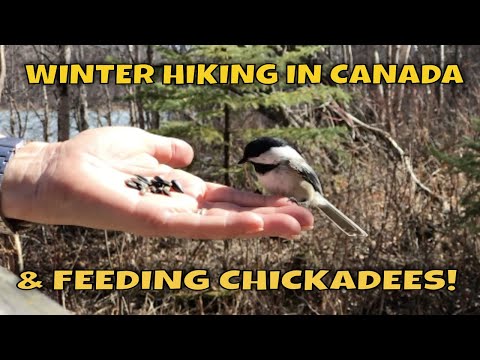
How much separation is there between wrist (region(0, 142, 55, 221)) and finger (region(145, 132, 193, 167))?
21.8 inches

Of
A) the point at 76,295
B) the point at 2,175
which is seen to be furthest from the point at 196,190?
the point at 76,295

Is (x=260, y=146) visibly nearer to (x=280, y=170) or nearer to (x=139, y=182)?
(x=280, y=170)

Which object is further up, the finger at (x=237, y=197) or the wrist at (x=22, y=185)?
the wrist at (x=22, y=185)

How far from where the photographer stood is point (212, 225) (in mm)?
2068

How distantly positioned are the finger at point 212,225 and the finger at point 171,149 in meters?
0.59

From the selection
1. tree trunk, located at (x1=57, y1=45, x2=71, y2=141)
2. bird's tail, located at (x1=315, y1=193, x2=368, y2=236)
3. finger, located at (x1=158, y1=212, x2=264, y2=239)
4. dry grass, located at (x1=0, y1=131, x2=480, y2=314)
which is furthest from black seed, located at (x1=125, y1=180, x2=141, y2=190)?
tree trunk, located at (x1=57, y1=45, x2=71, y2=141)

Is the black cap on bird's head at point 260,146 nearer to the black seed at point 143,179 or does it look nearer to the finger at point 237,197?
the finger at point 237,197

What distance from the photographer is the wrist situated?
6.73ft

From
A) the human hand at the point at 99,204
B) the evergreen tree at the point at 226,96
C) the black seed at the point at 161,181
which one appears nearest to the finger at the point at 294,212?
the human hand at the point at 99,204

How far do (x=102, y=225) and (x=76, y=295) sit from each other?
3248mm

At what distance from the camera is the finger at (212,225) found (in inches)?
80.3

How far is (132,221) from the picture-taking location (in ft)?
6.92

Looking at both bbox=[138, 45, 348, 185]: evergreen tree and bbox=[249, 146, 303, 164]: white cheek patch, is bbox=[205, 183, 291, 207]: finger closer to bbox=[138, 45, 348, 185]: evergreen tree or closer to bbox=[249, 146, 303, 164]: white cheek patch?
bbox=[249, 146, 303, 164]: white cheek patch
